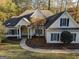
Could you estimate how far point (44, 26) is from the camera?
39.0 m

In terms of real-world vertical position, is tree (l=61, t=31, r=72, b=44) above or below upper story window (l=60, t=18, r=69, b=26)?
below

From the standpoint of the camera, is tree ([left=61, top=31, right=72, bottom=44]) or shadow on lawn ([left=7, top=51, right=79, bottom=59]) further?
tree ([left=61, top=31, right=72, bottom=44])

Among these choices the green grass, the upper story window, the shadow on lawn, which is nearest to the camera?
the shadow on lawn

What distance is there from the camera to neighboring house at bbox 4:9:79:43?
34312 mm

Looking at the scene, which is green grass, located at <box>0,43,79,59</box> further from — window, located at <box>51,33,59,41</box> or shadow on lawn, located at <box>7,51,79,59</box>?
window, located at <box>51,33,59,41</box>

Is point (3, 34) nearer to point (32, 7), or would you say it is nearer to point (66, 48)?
point (66, 48)

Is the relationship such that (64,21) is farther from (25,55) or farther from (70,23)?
(25,55)

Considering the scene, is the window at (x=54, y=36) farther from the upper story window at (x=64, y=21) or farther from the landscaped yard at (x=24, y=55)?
the landscaped yard at (x=24, y=55)

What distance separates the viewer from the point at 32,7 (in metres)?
62.3

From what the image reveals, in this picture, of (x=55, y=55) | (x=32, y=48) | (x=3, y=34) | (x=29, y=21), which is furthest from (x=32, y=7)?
(x=55, y=55)

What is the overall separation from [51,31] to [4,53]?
377 inches

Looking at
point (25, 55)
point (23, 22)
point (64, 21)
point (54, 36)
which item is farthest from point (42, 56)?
point (23, 22)

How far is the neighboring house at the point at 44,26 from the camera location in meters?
34.3

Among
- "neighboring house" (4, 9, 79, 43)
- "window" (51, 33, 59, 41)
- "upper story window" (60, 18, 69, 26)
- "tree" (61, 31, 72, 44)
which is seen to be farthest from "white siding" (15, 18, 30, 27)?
"tree" (61, 31, 72, 44)
